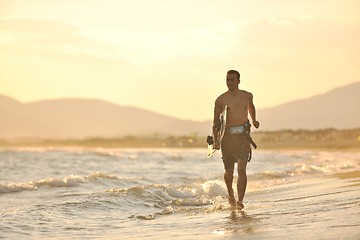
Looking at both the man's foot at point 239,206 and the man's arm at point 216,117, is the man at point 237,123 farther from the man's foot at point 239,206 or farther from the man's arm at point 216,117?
the man's foot at point 239,206

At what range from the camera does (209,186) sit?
1377 cm

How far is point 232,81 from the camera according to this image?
32.7ft

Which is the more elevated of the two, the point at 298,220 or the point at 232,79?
the point at 232,79

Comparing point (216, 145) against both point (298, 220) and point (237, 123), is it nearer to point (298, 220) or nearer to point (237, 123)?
point (237, 123)

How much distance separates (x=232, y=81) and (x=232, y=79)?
0.10 ft

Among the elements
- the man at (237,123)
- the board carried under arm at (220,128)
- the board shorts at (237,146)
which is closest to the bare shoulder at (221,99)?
the man at (237,123)

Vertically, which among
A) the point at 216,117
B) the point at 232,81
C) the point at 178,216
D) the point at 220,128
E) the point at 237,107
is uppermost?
the point at 232,81

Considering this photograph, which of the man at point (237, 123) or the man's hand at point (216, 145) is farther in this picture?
the man's hand at point (216, 145)

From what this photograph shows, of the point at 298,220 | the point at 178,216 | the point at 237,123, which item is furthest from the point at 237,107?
the point at 298,220

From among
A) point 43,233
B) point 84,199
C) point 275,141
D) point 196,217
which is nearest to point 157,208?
point 84,199

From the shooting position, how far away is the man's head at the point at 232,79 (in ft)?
32.6

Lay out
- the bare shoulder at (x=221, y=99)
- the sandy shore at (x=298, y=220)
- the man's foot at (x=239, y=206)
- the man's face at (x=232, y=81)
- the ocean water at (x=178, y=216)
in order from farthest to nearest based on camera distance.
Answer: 1. the bare shoulder at (x=221, y=99)
2. the man's face at (x=232, y=81)
3. the man's foot at (x=239, y=206)
4. the ocean water at (x=178, y=216)
5. the sandy shore at (x=298, y=220)

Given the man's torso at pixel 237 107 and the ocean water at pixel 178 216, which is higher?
the man's torso at pixel 237 107

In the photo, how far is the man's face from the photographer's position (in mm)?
9930
